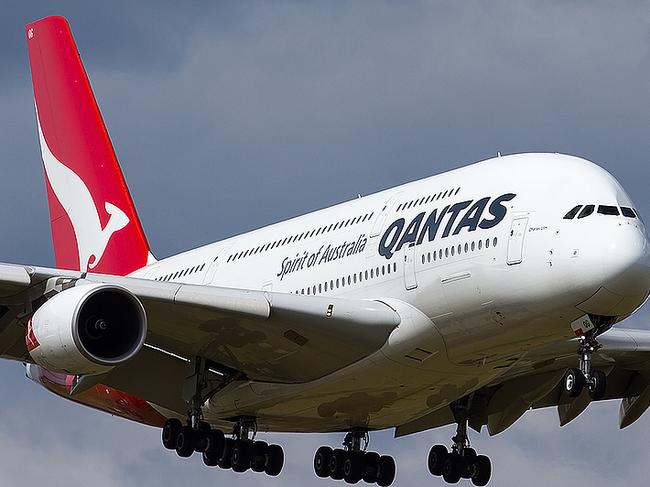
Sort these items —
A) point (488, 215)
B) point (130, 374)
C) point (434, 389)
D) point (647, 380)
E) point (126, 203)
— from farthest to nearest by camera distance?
1. point (126, 203)
2. point (647, 380)
3. point (130, 374)
4. point (434, 389)
5. point (488, 215)

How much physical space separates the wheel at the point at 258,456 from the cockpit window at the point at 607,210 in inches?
397

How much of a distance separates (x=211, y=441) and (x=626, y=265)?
1034 centimetres

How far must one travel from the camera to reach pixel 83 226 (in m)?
43.8

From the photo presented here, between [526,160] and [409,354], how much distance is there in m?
4.00

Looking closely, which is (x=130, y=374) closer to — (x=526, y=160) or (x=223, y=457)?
(x=223, y=457)

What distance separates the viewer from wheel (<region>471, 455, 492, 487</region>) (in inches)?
1422

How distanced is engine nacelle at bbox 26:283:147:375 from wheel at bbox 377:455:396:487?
9.10 meters

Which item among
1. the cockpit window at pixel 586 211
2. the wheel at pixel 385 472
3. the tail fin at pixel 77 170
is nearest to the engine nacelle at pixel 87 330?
the cockpit window at pixel 586 211

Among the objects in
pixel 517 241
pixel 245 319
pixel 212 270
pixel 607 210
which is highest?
pixel 212 270

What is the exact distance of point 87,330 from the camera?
96.1 feet

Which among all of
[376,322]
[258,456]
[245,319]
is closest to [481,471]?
[258,456]

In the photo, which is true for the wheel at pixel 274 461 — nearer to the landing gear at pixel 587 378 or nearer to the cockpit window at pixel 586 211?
the landing gear at pixel 587 378

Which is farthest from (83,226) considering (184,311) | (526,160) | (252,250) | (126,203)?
(526,160)

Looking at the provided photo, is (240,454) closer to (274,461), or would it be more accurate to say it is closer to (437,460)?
(274,461)
